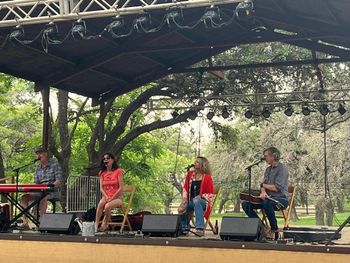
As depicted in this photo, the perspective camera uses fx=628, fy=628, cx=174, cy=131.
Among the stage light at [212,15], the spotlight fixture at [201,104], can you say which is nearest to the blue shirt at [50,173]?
the stage light at [212,15]

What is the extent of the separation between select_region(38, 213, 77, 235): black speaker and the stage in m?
0.19

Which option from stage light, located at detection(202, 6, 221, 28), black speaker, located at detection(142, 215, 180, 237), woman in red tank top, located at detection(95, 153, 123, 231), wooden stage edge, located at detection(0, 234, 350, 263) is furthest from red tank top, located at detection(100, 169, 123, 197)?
stage light, located at detection(202, 6, 221, 28)

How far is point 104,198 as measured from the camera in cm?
842

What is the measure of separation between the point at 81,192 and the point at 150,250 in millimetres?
4133

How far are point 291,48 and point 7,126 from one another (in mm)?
13749

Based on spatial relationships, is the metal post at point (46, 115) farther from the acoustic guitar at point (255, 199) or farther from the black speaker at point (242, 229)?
the black speaker at point (242, 229)

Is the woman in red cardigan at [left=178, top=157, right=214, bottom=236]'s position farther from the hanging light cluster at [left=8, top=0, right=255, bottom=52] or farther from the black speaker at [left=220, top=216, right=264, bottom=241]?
the hanging light cluster at [left=8, top=0, right=255, bottom=52]

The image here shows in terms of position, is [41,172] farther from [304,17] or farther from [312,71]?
[312,71]

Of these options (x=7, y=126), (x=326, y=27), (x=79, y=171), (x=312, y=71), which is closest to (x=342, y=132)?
(x=312, y=71)

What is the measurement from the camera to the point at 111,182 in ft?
27.6

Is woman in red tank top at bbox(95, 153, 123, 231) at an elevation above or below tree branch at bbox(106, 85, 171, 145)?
below

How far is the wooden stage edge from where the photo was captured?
20.8 ft

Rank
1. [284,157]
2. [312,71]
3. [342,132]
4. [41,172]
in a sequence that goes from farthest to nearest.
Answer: [284,157]
[342,132]
[312,71]
[41,172]

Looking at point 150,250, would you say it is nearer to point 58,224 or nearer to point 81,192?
point 58,224
